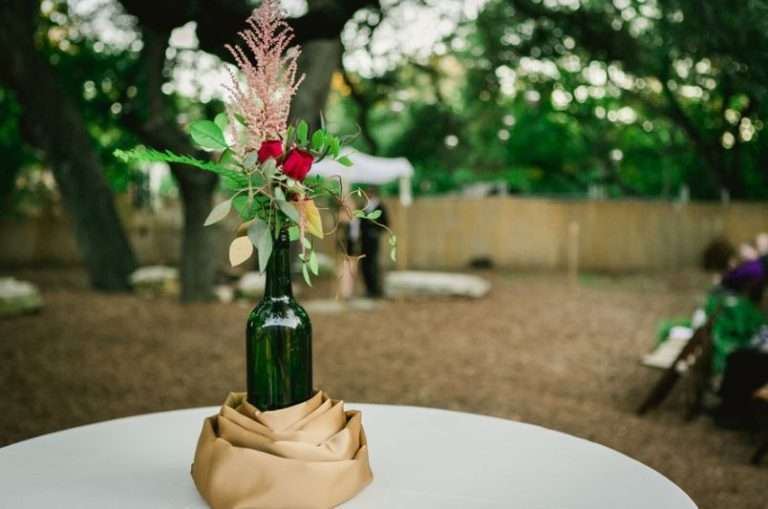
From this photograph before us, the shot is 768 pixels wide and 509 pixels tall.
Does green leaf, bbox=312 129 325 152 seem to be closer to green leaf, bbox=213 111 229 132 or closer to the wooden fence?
green leaf, bbox=213 111 229 132

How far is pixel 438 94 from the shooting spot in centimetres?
2100

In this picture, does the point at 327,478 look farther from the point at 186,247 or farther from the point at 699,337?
the point at 186,247

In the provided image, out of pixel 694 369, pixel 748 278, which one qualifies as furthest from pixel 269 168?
pixel 748 278

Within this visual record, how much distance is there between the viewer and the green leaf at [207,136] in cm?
166

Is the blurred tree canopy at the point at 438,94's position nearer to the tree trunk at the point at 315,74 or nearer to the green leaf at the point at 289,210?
the tree trunk at the point at 315,74

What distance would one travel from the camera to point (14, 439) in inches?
199

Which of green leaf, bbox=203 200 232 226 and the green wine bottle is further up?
green leaf, bbox=203 200 232 226

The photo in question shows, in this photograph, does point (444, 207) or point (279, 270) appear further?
point (444, 207)

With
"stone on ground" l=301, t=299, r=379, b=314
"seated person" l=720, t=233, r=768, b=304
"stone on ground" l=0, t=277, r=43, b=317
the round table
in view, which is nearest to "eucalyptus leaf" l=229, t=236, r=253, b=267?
the round table

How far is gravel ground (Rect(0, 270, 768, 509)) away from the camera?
5367 millimetres

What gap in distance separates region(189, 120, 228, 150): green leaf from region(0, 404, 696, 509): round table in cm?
73

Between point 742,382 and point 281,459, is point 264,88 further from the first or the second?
point 742,382

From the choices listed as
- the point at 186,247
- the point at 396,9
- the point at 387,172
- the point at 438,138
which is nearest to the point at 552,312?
the point at 387,172

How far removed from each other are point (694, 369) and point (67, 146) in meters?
8.99
